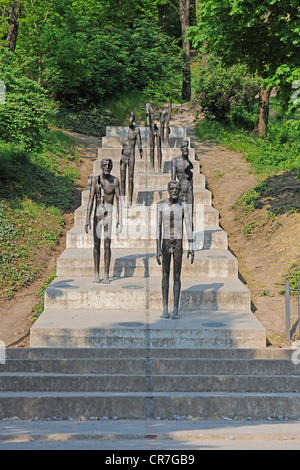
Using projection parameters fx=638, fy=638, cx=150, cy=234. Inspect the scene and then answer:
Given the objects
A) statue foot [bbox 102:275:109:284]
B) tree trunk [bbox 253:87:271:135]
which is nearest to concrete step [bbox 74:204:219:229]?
statue foot [bbox 102:275:109:284]

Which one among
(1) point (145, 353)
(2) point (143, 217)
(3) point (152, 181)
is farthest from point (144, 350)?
(3) point (152, 181)

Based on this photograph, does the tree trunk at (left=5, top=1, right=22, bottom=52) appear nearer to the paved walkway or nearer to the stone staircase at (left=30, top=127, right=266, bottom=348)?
the stone staircase at (left=30, top=127, right=266, bottom=348)

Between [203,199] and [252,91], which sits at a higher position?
[252,91]

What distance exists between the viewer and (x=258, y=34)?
1496 cm

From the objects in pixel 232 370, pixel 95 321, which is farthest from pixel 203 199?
pixel 232 370

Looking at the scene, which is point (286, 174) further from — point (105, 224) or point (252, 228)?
point (105, 224)

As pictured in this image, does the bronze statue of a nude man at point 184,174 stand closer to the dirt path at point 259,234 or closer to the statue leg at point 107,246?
the statue leg at point 107,246

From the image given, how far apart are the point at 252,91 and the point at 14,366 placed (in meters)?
19.2

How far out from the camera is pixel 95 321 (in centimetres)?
1091

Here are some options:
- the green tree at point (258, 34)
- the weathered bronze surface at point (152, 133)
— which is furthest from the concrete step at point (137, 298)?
the weathered bronze surface at point (152, 133)

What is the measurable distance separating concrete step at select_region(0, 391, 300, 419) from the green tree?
7.75m

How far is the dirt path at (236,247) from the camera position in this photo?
12438 millimetres

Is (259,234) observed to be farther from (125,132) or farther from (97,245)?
(125,132)

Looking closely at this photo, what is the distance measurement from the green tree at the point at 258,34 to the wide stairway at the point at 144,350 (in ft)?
13.2
